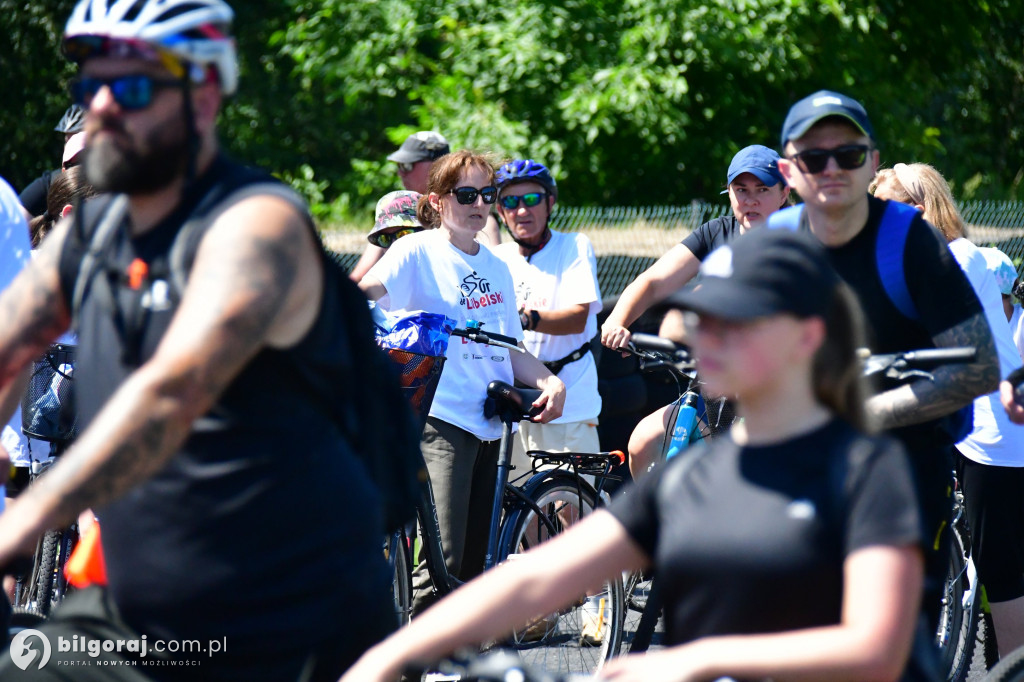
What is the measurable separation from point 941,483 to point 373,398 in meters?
1.96

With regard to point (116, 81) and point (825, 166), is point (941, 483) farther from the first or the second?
point (116, 81)

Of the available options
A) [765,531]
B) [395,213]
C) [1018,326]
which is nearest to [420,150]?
[395,213]

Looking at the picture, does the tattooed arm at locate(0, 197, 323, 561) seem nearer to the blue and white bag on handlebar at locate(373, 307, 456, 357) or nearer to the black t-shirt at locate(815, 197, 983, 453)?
the black t-shirt at locate(815, 197, 983, 453)

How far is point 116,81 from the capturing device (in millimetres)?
2133

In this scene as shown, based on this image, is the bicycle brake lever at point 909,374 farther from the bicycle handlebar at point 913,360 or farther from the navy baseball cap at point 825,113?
the navy baseball cap at point 825,113

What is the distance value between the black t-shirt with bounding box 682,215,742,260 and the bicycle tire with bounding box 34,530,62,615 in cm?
288

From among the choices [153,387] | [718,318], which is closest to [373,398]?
[153,387]

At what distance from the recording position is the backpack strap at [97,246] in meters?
2.23

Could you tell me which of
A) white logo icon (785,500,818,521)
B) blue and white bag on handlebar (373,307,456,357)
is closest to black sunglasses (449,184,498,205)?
blue and white bag on handlebar (373,307,456,357)

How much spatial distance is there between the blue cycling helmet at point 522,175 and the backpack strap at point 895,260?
3044 millimetres

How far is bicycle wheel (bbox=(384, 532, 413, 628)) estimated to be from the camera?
15.8 ft

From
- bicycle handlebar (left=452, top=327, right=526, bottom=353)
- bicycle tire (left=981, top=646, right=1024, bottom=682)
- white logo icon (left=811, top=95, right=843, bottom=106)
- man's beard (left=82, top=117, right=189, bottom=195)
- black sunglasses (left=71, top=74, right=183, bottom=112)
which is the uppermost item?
black sunglasses (left=71, top=74, right=183, bottom=112)

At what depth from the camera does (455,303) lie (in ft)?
17.2

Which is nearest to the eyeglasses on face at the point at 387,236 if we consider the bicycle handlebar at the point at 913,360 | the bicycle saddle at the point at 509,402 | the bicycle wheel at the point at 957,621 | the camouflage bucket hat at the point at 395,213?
the camouflage bucket hat at the point at 395,213
